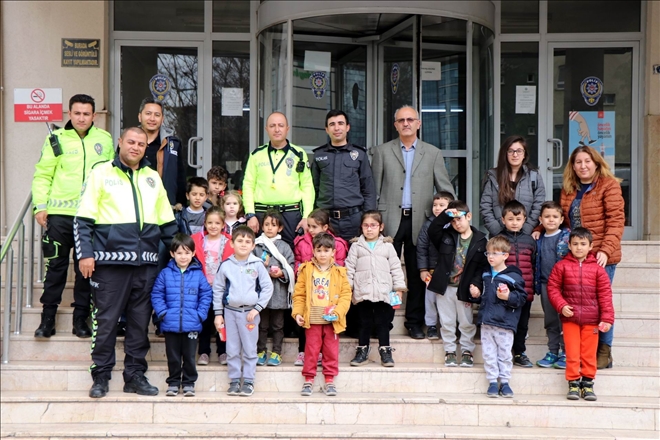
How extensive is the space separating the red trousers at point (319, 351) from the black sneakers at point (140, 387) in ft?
3.57

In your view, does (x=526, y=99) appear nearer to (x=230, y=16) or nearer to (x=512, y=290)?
(x=230, y=16)

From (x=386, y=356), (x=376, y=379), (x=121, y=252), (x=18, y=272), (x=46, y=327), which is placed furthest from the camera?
(x=18, y=272)

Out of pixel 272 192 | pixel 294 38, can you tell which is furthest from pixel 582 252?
pixel 294 38

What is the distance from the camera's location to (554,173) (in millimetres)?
8703

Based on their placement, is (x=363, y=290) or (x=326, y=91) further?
(x=326, y=91)

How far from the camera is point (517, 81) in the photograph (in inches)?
345

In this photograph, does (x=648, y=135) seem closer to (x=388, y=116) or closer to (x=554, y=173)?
(x=554, y=173)

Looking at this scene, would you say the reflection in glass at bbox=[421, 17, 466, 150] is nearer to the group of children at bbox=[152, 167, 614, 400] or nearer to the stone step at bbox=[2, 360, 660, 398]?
the group of children at bbox=[152, 167, 614, 400]

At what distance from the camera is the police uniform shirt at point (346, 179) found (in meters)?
6.03

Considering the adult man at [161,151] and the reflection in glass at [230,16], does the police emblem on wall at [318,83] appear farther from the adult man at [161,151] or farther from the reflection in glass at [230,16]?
the adult man at [161,151]

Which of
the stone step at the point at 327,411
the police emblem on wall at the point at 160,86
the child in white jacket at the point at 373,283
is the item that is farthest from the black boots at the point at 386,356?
the police emblem on wall at the point at 160,86

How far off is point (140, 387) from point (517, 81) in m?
5.84

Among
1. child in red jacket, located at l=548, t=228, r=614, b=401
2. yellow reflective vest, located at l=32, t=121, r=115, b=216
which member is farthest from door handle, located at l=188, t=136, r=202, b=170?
child in red jacket, located at l=548, t=228, r=614, b=401

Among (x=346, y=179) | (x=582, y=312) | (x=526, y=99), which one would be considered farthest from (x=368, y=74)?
(x=582, y=312)
